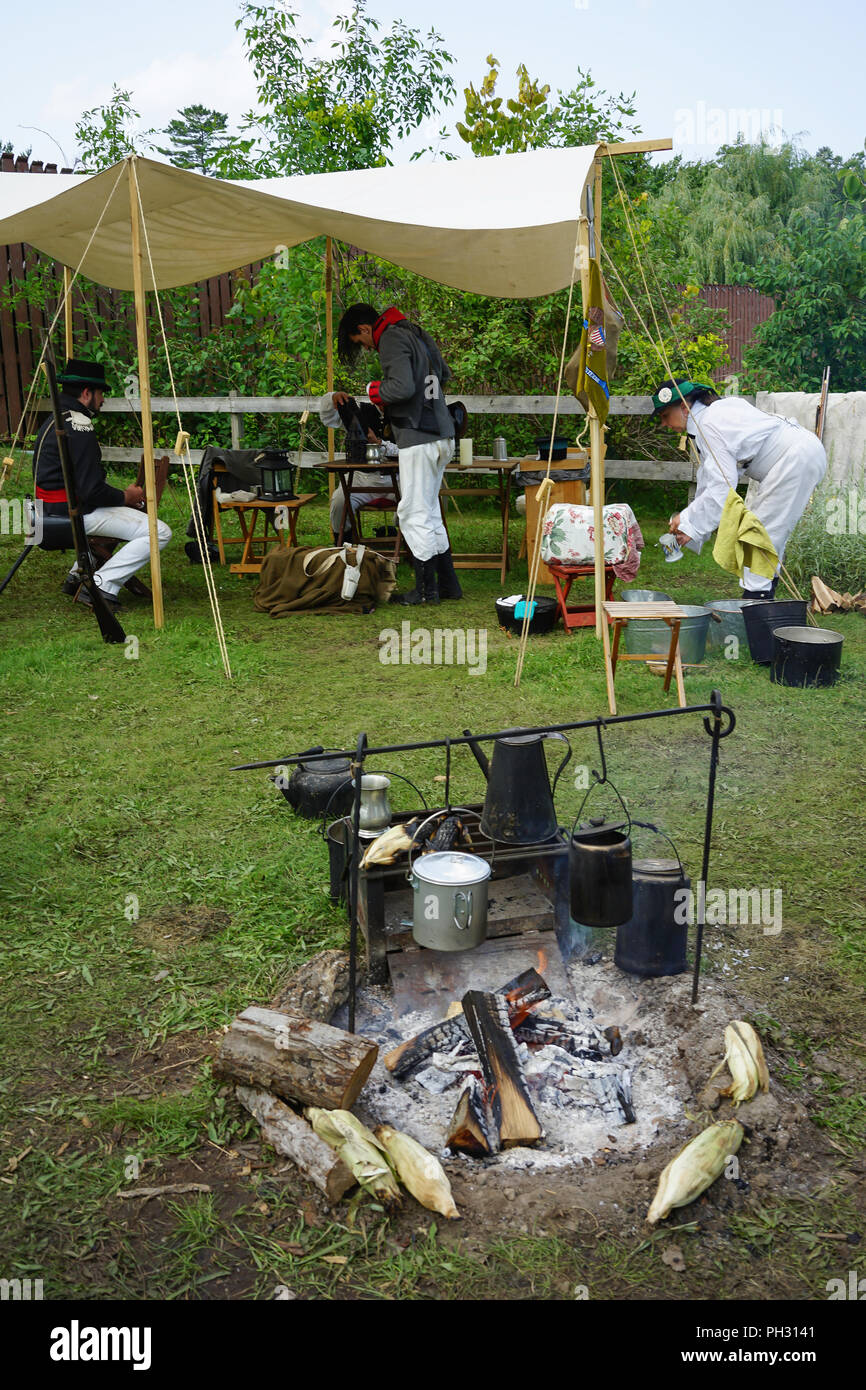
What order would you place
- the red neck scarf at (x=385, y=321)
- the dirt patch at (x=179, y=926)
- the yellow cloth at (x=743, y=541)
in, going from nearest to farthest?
the dirt patch at (x=179, y=926)
the yellow cloth at (x=743, y=541)
the red neck scarf at (x=385, y=321)

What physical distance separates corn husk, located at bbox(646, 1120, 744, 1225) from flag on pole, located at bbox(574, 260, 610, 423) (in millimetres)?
3819

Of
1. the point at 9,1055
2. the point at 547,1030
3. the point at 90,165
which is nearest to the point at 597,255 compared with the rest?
the point at 547,1030

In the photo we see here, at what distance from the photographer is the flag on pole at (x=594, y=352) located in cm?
530

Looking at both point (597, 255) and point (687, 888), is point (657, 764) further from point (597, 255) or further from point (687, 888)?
point (597, 255)

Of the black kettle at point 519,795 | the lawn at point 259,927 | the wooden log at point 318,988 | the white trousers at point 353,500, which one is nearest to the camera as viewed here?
the lawn at point 259,927

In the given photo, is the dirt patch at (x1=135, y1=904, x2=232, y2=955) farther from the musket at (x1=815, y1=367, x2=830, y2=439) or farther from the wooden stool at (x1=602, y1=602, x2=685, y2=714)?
the musket at (x1=815, y1=367, x2=830, y2=439)

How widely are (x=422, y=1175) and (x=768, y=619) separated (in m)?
4.28

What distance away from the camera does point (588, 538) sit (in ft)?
20.9

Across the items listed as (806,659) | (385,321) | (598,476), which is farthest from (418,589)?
(806,659)

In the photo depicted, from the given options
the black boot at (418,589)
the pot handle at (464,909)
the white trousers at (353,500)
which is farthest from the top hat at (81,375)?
the pot handle at (464,909)

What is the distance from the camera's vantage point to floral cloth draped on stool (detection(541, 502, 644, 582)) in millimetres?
6293

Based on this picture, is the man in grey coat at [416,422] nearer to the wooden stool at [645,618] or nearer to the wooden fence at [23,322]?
the wooden stool at [645,618]

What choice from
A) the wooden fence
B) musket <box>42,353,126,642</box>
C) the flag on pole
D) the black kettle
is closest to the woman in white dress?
the flag on pole

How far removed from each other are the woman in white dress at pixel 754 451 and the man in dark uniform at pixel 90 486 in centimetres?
341
